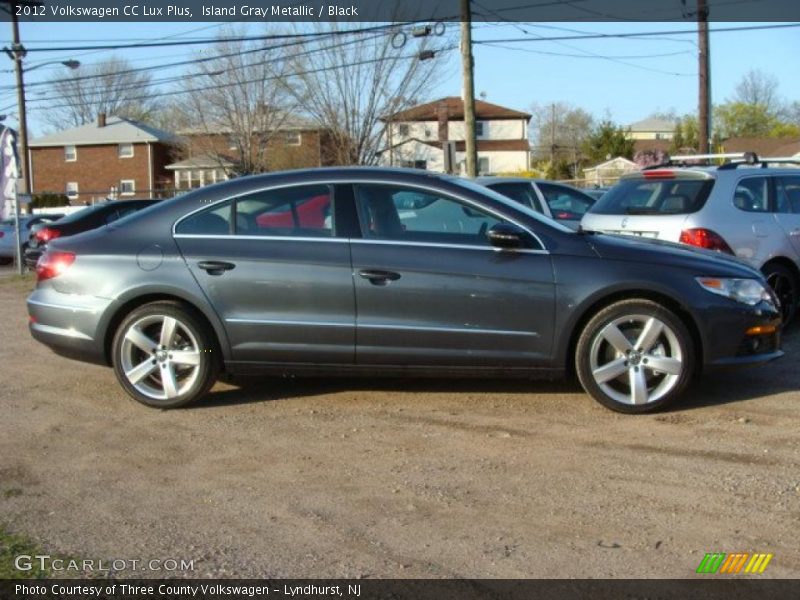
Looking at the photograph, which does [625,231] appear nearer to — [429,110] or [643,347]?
[643,347]

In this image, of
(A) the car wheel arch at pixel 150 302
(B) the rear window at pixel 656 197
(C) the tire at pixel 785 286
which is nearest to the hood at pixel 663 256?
(B) the rear window at pixel 656 197

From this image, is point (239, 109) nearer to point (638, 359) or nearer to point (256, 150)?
point (256, 150)

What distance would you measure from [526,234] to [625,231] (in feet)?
9.90

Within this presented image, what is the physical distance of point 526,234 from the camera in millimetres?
5984

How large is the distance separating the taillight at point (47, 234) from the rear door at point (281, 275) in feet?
30.1

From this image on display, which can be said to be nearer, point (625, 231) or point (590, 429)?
point (590, 429)

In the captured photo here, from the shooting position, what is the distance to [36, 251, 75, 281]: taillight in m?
6.35

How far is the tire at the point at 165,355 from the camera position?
6.13 m

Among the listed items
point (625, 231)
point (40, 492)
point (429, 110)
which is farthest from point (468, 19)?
point (40, 492)

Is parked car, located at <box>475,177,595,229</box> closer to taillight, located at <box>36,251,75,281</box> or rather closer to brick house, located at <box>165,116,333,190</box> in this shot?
taillight, located at <box>36,251,75,281</box>

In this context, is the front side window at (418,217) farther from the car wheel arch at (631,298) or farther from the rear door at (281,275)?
the car wheel arch at (631,298)

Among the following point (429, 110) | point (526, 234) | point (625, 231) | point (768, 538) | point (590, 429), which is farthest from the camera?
point (429, 110)

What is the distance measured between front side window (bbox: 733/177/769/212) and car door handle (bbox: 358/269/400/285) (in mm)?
4246

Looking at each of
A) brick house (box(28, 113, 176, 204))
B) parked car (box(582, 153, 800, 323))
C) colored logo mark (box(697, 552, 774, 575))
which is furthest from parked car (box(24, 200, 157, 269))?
brick house (box(28, 113, 176, 204))
